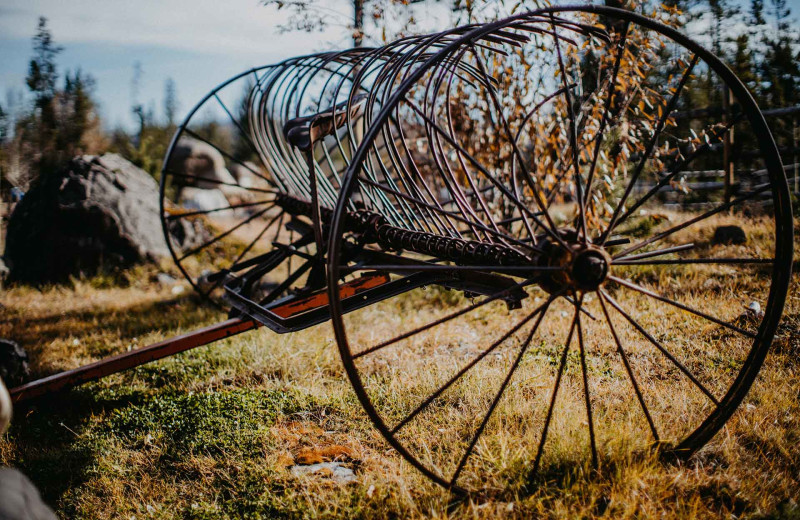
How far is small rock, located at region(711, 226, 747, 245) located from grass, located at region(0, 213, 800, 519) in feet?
3.11

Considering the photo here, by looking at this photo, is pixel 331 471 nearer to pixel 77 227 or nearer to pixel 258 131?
pixel 258 131

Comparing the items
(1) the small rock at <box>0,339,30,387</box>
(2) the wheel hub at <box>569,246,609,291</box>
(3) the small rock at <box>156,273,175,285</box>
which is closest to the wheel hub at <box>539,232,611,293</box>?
(2) the wheel hub at <box>569,246,609,291</box>

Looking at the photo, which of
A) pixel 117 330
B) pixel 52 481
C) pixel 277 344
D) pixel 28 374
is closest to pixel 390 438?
pixel 52 481

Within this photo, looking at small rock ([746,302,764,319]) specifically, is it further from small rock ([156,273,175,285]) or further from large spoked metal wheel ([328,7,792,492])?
small rock ([156,273,175,285])

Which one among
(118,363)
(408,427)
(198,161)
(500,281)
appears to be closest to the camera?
(500,281)

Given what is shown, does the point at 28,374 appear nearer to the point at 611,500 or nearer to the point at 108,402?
the point at 108,402

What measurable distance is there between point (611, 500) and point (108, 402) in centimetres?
244

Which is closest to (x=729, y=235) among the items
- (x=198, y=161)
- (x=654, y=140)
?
(x=654, y=140)

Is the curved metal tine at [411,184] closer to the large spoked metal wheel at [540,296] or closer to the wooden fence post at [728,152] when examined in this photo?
the large spoked metal wheel at [540,296]

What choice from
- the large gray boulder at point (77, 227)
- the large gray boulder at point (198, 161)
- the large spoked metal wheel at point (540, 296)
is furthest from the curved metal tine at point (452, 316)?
the large gray boulder at point (198, 161)

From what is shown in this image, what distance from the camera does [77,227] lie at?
16.4 feet

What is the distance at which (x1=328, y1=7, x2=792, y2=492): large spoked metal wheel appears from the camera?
160 centimetres

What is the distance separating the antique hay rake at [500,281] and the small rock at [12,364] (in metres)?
0.76

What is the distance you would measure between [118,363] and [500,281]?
5.74ft
